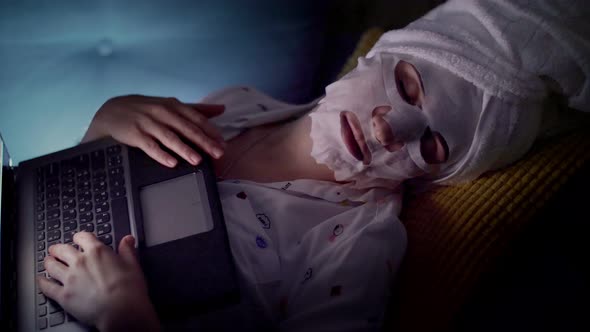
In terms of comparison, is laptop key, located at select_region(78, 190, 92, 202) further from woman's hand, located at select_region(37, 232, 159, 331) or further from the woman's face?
the woman's face

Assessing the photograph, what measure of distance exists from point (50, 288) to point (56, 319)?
0.04 metres

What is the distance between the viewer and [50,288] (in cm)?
69

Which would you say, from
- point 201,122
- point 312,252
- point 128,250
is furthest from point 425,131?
point 128,250

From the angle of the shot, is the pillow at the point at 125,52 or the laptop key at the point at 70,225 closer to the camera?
the laptop key at the point at 70,225

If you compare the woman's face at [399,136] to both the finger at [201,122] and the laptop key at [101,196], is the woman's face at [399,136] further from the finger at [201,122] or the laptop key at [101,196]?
the laptop key at [101,196]

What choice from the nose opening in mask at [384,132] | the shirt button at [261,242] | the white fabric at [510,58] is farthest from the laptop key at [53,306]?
the white fabric at [510,58]

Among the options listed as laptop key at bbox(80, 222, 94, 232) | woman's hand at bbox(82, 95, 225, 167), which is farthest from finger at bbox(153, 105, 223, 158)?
laptop key at bbox(80, 222, 94, 232)

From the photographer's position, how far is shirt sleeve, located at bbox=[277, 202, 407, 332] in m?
0.79

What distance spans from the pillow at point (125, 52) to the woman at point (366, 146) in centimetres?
19

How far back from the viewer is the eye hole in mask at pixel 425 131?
2.71 feet

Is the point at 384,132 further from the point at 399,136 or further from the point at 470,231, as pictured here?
the point at 470,231

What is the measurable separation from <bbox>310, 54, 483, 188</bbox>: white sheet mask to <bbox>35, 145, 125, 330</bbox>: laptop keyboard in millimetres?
372

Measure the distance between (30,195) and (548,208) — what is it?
872 mm

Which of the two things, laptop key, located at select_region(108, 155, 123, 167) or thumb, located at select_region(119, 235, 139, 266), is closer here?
thumb, located at select_region(119, 235, 139, 266)
